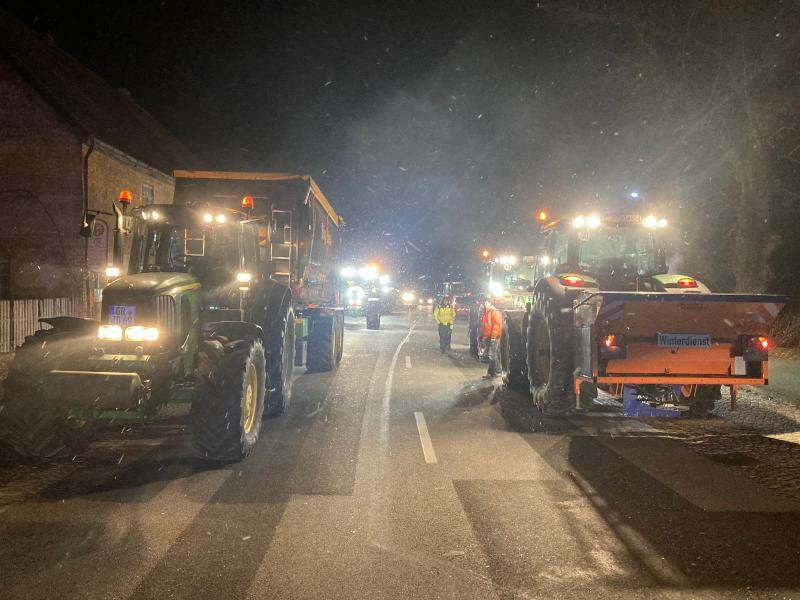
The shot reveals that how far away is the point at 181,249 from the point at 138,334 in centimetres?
190

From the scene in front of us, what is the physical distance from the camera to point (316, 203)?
13.5 meters

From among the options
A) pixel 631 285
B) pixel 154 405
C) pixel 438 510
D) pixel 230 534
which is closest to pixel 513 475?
pixel 438 510

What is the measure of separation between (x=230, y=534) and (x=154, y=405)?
8.00 feet

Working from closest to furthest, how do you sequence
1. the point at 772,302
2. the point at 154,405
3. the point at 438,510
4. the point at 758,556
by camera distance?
the point at 758,556, the point at 438,510, the point at 154,405, the point at 772,302

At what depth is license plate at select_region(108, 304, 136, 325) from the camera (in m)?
6.85

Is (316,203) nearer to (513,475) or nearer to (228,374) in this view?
(228,374)

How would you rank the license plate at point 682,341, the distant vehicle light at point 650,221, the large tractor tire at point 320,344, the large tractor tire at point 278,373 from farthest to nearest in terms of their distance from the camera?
the large tractor tire at point 320,344 < the distant vehicle light at point 650,221 < the large tractor tire at point 278,373 < the license plate at point 682,341

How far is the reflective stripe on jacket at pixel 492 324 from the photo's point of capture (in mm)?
13780

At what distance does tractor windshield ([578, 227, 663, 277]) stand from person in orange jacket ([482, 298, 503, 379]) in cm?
335

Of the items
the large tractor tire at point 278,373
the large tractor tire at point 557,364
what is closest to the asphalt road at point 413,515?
the large tractor tire at point 557,364

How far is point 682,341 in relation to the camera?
307 inches

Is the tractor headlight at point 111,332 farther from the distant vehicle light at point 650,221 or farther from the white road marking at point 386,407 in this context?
the distant vehicle light at point 650,221

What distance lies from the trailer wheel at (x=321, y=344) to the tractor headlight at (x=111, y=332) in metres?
7.56

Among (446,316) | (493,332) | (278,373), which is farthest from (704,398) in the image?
(446,316)
